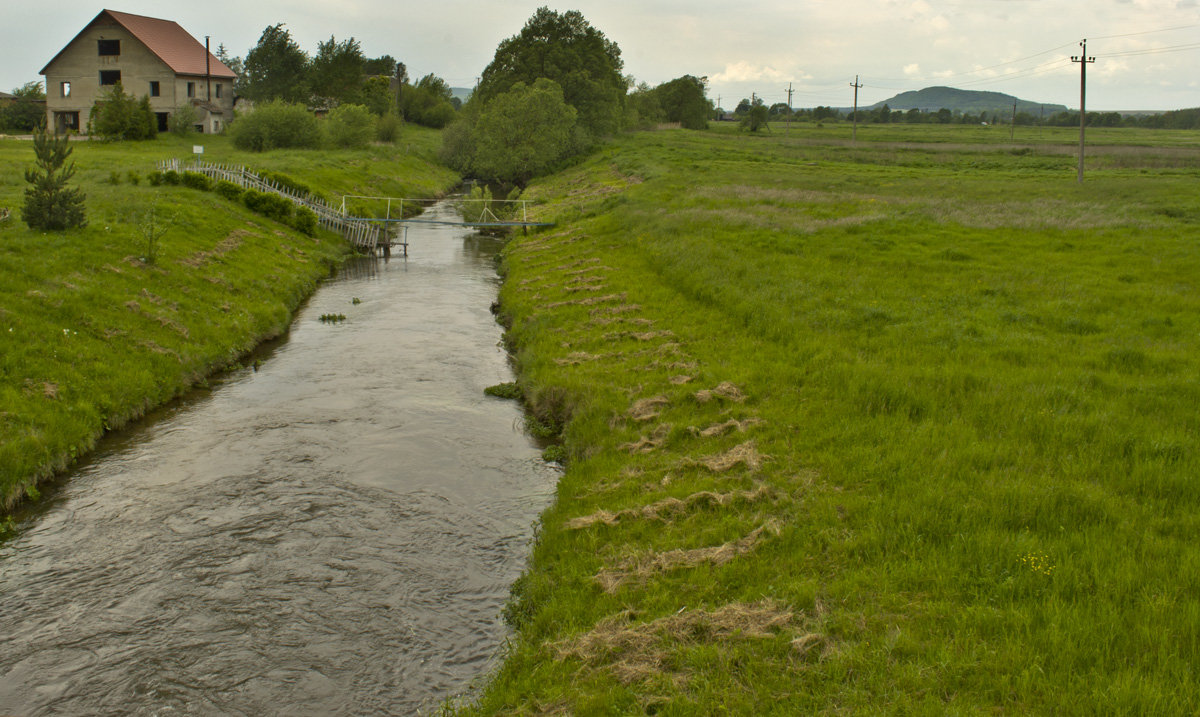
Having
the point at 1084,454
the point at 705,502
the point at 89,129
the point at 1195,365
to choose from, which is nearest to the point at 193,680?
the point at 705,502

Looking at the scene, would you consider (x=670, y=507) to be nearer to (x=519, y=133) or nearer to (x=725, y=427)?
(x=725, y=427)

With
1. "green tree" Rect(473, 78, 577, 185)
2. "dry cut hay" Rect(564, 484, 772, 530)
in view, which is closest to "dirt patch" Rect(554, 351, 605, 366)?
"dry cut hay" Rect(564, 484, 772, 530)

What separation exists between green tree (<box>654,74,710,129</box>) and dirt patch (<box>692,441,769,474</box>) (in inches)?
6329

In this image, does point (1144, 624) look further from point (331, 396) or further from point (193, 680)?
point (331, 396)

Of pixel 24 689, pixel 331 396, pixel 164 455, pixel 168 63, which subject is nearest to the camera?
pixel 24 689

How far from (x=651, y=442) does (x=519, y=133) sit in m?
61.1

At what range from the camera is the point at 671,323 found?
76.4ft

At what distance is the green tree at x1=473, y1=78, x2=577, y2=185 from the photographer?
71.9 meters

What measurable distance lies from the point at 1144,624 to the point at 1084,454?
15.7ft

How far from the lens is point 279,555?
518 inches

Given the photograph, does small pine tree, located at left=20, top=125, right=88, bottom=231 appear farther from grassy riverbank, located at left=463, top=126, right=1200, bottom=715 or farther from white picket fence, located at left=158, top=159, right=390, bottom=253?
white picket fence, located at left=158, top=159, right=390, bottom=253

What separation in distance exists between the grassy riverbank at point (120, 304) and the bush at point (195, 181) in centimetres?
139

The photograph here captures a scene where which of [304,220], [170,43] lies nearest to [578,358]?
[304,220]

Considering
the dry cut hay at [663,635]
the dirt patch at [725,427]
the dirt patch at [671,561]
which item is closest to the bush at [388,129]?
the dirt patch at [725,427]
